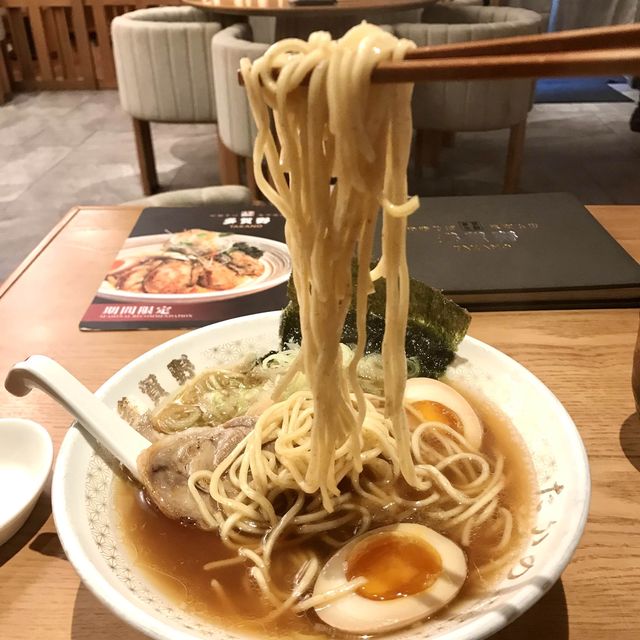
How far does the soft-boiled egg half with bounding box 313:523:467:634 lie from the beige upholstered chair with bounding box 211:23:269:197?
7.70 feet

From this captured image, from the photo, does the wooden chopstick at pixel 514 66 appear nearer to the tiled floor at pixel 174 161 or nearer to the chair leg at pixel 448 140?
the tiled floor at pixel 174 161

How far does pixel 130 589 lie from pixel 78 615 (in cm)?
10

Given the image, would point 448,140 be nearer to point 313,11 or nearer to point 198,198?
point 313,11

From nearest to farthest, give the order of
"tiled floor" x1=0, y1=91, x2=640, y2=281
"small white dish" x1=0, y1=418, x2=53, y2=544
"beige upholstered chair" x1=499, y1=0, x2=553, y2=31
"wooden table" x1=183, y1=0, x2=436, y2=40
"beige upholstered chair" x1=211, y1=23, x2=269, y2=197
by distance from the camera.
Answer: "small white dish" x1=0, y1=418, x2=53, y2=544, "beige upholstered chair" x1=211, y1=23, x2=269, y2=197, "wooden table" x1=183, y1=0, x2=436, y2=40, "tiled floor" x1=0, y1=91, x2=640, y2=281, "beige upholstered chair" x1=499, y1=0, x2=553, y2=31

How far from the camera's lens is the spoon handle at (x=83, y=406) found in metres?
0.89

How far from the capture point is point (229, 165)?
3.63 m

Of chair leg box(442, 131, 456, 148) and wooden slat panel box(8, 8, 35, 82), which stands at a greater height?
wooden slat panel box(8, 8, 35, 82)

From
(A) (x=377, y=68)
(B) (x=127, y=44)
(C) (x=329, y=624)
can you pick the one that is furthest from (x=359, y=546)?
(B) (x=127, y=44)

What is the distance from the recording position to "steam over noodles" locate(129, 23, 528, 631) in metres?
0.65

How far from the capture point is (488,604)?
0.66 metres

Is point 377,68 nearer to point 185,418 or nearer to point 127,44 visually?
point 185,418

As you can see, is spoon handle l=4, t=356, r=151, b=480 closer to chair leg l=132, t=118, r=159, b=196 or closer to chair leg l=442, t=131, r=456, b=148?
chair leg l=132, t=118, r=159, b=196

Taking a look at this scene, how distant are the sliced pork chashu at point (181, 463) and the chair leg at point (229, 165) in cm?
284

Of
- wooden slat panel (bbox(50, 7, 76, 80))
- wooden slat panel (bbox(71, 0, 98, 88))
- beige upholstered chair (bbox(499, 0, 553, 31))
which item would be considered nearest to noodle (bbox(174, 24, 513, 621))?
beige upholstered chair (bbox(499, 0, 553, 31))
